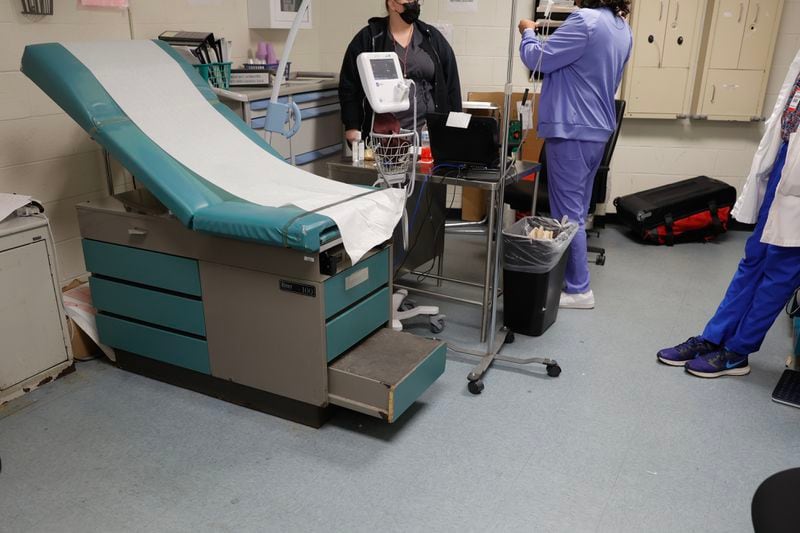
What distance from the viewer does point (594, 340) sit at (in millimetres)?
3193

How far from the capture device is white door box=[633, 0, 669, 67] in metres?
4.46

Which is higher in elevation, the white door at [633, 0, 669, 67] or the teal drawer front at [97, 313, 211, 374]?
the white door at [633, 0, 669, 67]

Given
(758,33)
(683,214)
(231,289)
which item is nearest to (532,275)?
(231,289)

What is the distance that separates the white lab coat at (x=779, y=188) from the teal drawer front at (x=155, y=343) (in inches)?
90.9

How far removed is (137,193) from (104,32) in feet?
3.07

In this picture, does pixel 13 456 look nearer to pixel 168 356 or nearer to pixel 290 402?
pixel 168 356

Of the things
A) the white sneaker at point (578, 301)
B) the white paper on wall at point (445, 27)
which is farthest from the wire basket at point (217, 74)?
the white sneaker at point (578, 301)

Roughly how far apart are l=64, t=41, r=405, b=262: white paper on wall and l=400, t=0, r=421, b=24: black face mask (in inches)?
47.2

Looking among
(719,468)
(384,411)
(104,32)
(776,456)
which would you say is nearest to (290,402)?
(384,411)

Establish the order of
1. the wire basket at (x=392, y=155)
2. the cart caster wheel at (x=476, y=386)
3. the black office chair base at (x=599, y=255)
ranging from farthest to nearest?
the black office chair base at (x=599, y=255)
the wire basket at (x=392, y=155)
the cart caster wheel at (x=476, y=386)

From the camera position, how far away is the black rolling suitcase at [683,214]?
14.9 feet

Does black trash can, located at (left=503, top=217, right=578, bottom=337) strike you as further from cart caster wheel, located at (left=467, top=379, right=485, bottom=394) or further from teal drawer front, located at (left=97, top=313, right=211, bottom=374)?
teal drawer front, located at (left=97, top=313, right=211, bottom=374)

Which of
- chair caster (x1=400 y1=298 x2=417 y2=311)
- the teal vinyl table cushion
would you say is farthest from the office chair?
the teal vinyl table cushion

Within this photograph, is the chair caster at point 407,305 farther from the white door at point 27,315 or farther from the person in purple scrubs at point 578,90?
the white door at point 27,315
